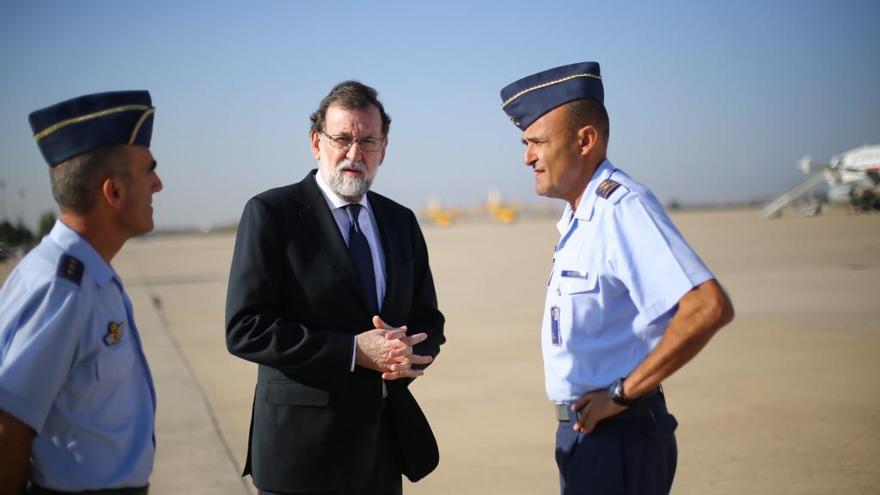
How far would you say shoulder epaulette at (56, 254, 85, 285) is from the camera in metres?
1.87

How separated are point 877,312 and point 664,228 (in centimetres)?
1084

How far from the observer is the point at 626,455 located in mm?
2391

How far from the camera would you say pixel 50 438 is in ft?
6.26

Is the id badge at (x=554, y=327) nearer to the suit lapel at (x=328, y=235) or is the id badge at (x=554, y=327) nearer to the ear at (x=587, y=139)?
the ear at (x=587, y=139)

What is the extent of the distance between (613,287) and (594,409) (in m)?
0.40

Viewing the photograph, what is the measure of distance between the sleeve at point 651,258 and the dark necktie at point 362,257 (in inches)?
40.3

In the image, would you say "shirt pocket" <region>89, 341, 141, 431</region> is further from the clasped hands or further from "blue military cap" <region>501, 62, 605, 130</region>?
"blue military cap" <region>501, 62, 605, 130</region>

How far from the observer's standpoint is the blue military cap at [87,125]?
2.00 metres

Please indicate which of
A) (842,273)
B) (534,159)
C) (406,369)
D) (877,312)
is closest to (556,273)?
(534,159)

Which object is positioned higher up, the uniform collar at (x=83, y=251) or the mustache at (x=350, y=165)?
the mustache at (x=350, y=165)

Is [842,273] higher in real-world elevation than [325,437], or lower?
lower

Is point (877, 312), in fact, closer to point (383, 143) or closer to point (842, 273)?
point (842, 273)

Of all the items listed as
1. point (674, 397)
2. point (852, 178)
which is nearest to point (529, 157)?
point (674, 397)

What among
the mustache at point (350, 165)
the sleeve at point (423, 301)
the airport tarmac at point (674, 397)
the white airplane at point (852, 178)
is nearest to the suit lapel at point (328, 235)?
the mustache at point (350, 165)
